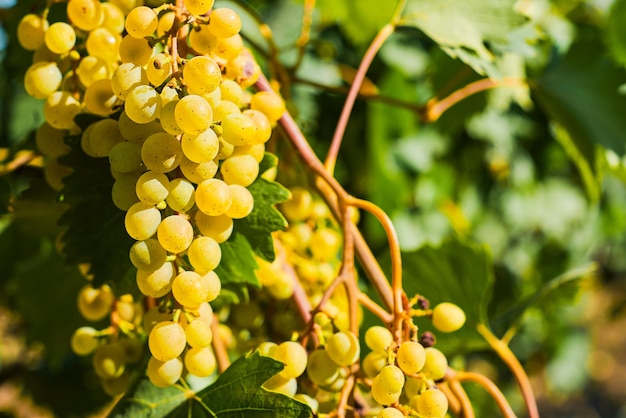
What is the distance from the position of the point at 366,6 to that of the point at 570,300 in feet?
1.90

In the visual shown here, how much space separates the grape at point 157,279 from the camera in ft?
1.54

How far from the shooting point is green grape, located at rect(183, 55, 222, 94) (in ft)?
1.46

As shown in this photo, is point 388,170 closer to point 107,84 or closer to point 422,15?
point 422,15

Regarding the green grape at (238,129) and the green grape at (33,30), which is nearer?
A: the green grape at (238,129)

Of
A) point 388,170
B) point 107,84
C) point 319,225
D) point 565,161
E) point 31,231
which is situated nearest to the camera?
point 107,84

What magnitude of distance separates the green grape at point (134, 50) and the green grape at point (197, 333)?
204 mm

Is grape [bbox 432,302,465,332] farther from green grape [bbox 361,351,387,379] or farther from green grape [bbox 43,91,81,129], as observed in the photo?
green grape [bbox 43,91,81,129]

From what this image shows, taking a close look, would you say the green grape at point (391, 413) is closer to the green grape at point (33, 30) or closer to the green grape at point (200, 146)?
the green grape at point (200, 146)

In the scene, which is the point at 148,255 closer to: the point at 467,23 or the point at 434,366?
the point at 434,366

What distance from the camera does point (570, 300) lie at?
1.06 m

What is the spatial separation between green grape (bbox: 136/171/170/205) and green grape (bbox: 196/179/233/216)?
3cm

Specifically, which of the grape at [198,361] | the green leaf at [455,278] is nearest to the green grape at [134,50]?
the grape at [198,361]

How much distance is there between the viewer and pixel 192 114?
A: 433mm

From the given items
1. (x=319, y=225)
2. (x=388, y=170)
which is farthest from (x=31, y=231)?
(x=388, y=170)
